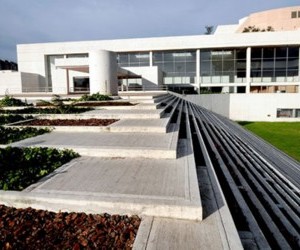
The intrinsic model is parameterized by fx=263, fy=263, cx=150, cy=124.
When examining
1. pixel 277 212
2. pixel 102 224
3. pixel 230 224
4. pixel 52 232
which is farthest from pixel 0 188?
pixel 277 212

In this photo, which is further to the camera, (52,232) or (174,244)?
(52,232)

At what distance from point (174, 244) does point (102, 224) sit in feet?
3.47

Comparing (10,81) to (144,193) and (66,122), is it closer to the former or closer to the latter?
(66,122)

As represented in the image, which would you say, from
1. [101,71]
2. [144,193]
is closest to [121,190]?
[144,193]

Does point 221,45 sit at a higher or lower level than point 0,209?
higher

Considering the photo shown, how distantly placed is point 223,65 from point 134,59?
13176 mm

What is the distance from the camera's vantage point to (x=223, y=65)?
1511 inches

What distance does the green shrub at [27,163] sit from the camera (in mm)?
4750

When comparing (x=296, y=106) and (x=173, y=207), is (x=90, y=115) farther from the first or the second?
(x=296, y=106)

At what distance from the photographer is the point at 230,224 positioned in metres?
3.42

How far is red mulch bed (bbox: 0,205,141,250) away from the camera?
10.4 ft

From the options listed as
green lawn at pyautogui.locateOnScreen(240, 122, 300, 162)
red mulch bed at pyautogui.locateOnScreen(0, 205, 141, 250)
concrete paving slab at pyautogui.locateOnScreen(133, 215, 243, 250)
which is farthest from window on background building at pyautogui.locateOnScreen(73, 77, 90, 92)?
concrete paving slab at pyautogui.locateOnScreen(133, 215, 243, 250)

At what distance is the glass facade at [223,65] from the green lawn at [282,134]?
28.7 ft

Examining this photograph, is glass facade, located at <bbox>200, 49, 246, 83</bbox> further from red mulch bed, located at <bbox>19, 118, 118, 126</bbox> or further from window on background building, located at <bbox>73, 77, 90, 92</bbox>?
red mulch bed, located at <bbox>19, 118, 118, 126</bbox>
